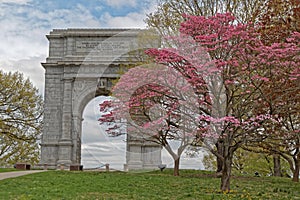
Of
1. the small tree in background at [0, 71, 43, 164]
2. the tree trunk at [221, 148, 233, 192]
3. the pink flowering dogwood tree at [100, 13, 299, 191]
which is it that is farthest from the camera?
the small tree in background at [0, 71, 43, 164]

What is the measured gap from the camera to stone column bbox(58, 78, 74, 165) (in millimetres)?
30953

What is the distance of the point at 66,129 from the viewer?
31.6 metres

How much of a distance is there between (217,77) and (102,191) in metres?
5.00

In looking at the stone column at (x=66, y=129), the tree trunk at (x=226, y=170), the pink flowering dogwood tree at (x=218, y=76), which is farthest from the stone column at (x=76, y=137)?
the tree trunk at (x=226, y=170)

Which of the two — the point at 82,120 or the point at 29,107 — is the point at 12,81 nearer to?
the point at 29,107

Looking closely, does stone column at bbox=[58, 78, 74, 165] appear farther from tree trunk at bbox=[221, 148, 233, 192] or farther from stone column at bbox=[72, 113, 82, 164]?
tree trunk at bbox=[221, 148, 233, 192]

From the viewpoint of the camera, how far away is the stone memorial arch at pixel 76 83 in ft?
102

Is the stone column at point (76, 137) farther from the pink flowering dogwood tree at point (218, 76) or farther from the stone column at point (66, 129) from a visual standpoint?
the pink flowering dogwood tree at point (218, 76)

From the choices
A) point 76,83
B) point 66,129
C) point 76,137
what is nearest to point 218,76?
point 76,137

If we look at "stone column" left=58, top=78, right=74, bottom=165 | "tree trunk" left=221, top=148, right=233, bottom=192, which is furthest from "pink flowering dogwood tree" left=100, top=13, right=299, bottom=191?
"stone column" left=58, top=78, right=74, bottom=165

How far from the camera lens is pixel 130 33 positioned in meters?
31.8

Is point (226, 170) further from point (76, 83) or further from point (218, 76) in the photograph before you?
point (76, 83)

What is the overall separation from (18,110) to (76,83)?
4416mm

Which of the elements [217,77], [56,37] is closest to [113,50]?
[56,37]
